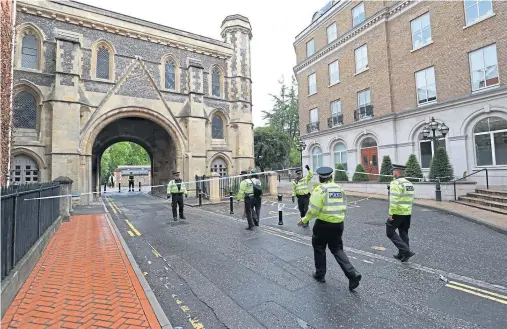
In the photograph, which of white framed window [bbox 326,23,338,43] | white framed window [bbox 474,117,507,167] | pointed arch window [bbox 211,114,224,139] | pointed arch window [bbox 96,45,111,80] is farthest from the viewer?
pointed arch window [bbox 211,114,224,139]

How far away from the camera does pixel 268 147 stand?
1329 inches

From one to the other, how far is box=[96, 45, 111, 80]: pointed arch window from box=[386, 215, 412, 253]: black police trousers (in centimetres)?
1981

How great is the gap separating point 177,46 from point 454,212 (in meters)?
20.9

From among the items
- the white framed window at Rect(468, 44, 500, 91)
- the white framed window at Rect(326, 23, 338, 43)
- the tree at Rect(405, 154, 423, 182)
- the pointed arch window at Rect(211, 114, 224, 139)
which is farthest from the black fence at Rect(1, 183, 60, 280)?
the white framed window at Rect(326, 23, 338, 43)

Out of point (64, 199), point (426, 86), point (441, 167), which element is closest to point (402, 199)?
point (441, 167)

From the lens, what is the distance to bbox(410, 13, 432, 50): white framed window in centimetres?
1652

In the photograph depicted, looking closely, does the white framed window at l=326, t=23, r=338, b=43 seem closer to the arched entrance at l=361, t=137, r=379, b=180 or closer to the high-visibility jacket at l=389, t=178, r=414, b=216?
the arched entrance at l=361, t=137, r=379, b=180

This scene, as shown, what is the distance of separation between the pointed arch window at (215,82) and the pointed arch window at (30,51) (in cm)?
1193

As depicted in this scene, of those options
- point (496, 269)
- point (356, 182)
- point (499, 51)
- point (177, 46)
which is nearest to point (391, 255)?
point (496, 269)

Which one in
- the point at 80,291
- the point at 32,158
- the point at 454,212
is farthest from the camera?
the point at 32,158

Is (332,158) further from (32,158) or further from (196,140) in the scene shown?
(32,158)

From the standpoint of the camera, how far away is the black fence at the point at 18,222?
3.78m

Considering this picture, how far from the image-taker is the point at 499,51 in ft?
44.1

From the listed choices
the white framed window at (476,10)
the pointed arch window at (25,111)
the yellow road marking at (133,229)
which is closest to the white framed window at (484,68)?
the white framed window at (476,10)
